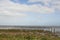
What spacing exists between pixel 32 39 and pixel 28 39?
0.66 m

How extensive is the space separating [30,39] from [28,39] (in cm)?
50

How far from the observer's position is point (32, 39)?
66.5 feet

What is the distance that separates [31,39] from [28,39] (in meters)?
0.47

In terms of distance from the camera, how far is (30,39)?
20297 mm

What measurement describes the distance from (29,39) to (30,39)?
0.20m

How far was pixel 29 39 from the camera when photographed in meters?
20.5

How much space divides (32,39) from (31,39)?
0.64 feet

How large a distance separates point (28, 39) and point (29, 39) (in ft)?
1.01

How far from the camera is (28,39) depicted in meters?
20.7

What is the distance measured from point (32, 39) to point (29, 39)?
395mm

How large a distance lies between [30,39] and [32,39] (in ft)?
0.76
